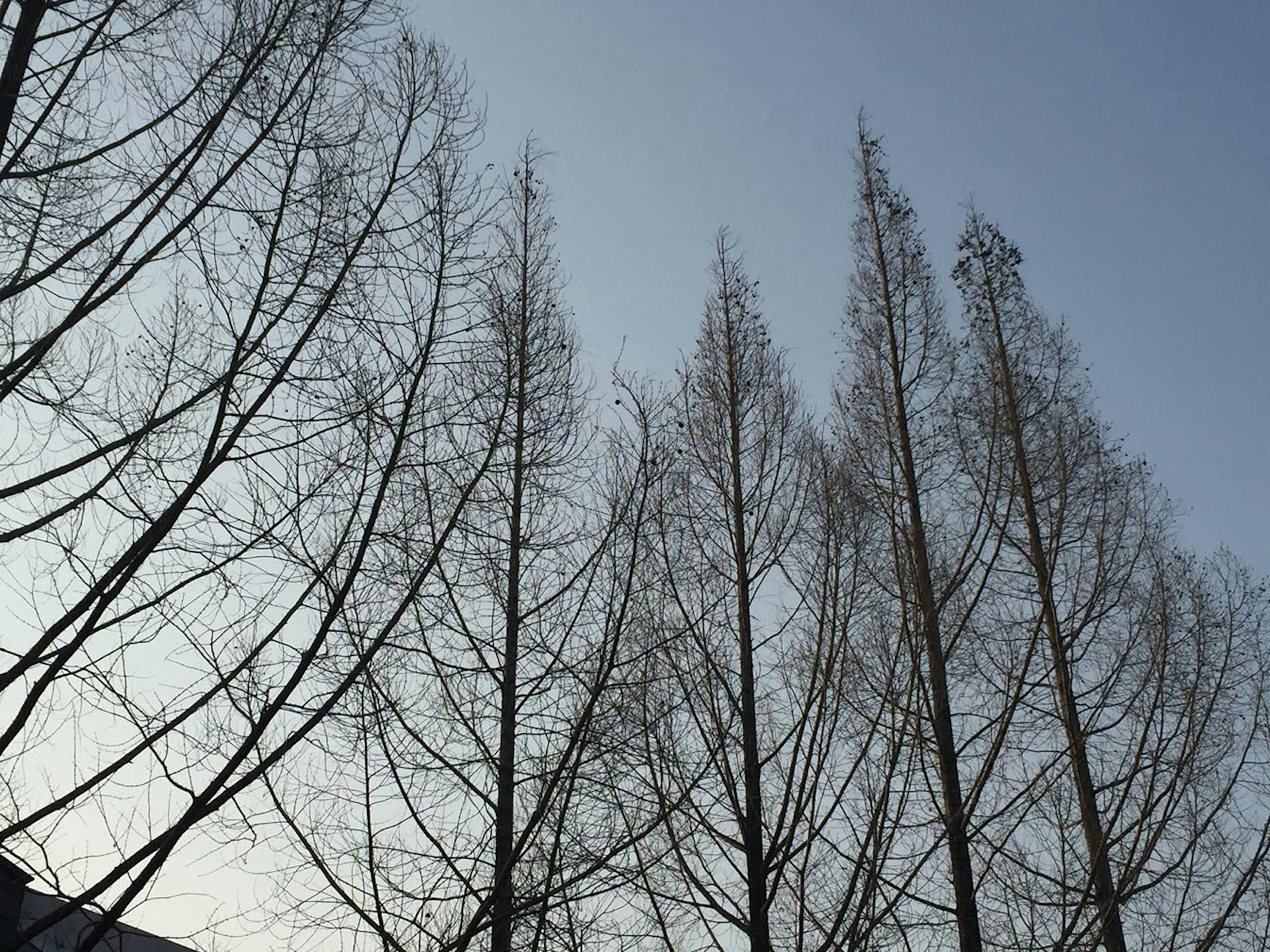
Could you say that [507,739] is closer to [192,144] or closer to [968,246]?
[192,144]

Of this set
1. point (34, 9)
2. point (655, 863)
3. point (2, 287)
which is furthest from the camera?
point (655, 863)

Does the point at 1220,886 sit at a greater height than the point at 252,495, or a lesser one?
greater

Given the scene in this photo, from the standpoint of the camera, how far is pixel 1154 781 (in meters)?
6.34

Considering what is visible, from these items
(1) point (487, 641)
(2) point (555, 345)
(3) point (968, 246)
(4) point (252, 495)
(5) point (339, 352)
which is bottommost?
(4) point (252, 495)

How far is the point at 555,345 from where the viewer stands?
7105mm

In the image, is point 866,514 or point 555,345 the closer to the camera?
point 555,345

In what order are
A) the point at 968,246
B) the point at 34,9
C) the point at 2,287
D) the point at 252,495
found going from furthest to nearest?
the point at 968,246 < the point at 34,9 < the point at 252,495 < the point at 2,287

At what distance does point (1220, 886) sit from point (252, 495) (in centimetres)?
643

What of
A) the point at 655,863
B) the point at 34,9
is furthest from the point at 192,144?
the point at 655,863

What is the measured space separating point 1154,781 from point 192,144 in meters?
5.85

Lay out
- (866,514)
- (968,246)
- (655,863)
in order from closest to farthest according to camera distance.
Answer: (655,863) → (866,514) → (968,246)

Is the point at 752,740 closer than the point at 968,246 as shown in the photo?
Yes

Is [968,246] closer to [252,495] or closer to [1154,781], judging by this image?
[1154,781]

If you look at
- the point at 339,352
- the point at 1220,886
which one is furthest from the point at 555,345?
the point at 1220,886
